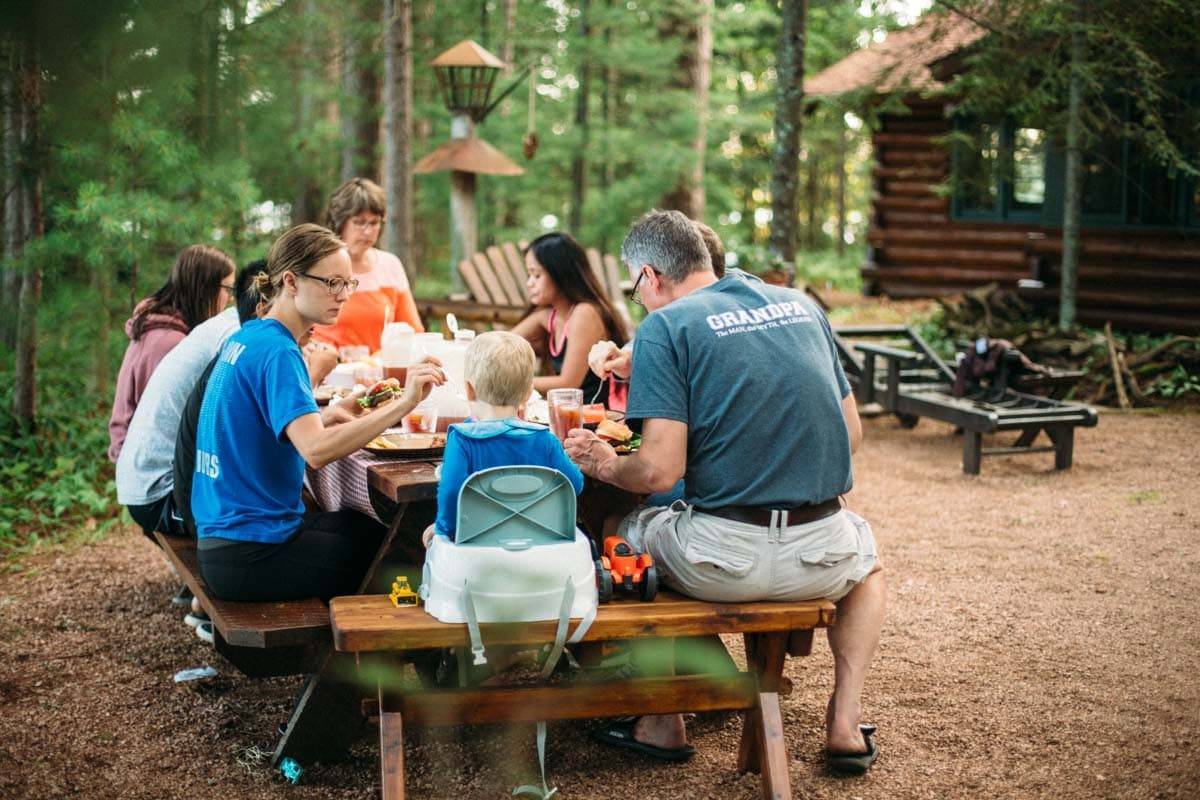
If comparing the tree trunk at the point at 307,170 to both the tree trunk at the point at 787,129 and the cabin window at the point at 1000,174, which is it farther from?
the cabin window at the point at 1000,174

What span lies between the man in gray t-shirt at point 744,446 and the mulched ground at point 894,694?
65 centimetres

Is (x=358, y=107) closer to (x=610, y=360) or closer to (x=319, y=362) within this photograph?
(x=319, y=362)

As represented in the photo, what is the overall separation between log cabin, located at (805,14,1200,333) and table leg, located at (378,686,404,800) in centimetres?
943

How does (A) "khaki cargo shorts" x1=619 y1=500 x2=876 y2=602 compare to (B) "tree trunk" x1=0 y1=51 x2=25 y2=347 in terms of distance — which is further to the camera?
(B) "tree trunk" x1=0 y1=51 x2=25 y2=347

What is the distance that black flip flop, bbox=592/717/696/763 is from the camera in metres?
3.60

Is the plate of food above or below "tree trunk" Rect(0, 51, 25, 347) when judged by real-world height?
below

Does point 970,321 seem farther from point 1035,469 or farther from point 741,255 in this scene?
point 1035,469

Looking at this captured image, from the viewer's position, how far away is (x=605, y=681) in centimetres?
328

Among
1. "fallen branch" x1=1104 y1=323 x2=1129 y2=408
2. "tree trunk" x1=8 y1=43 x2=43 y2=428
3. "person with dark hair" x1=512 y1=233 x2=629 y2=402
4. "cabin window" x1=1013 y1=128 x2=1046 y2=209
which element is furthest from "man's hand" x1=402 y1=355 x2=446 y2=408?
"cabin window" x1=1013 y1=128 x2=1046 y2=209

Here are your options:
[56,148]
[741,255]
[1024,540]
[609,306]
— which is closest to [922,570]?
[1024,540]

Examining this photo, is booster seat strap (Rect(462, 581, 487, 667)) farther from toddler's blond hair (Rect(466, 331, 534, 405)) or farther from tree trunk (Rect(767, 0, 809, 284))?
tree trunk (Rect(767, 0, 809, 284))

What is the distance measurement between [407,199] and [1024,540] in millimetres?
6115

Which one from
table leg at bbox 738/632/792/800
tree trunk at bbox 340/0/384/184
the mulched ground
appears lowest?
the mulched ground

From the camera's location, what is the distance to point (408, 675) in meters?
4.38
